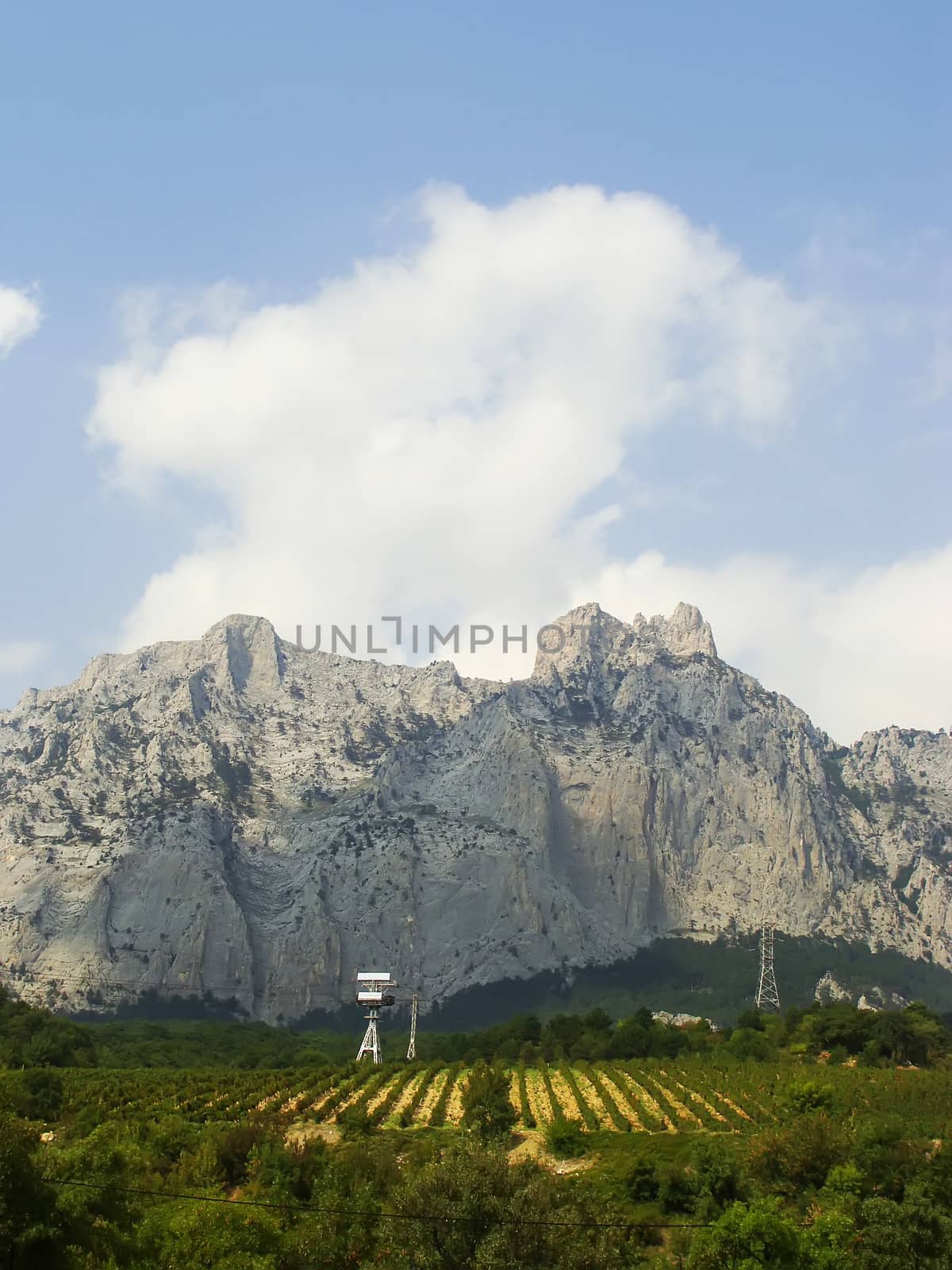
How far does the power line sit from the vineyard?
695 inches

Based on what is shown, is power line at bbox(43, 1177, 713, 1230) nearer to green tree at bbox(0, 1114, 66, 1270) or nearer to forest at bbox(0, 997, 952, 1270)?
forest at bbox(0, 997, 952, 1270)

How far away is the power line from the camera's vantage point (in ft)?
113

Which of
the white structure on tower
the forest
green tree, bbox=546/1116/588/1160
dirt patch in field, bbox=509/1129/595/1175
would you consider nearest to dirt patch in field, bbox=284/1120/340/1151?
the forest

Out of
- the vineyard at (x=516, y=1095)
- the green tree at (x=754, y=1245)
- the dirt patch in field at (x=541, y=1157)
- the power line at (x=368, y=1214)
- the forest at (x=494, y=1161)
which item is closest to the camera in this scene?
the forest at (x=494, y=1161)

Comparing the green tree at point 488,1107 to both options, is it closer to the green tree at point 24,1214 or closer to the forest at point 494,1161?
the forest at point 494,1161

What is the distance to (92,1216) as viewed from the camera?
34.9m

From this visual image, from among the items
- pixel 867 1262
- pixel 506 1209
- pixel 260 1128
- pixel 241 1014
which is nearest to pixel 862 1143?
pixel 867 1262

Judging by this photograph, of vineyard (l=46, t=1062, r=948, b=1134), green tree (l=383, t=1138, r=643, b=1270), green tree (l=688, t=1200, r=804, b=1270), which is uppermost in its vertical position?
green tree (l=383, t=1138, r=643, b=1270)

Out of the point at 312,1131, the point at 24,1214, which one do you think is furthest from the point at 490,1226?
the point at 312,1131

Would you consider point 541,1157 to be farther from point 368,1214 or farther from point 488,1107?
point 368,1214

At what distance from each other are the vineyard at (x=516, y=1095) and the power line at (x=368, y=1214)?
1766cm

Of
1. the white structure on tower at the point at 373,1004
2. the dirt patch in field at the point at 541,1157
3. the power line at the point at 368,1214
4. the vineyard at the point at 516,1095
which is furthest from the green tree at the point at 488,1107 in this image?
the white structure on tower at the point at 373,1004

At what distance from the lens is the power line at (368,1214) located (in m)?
34.4

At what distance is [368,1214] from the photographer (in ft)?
126
